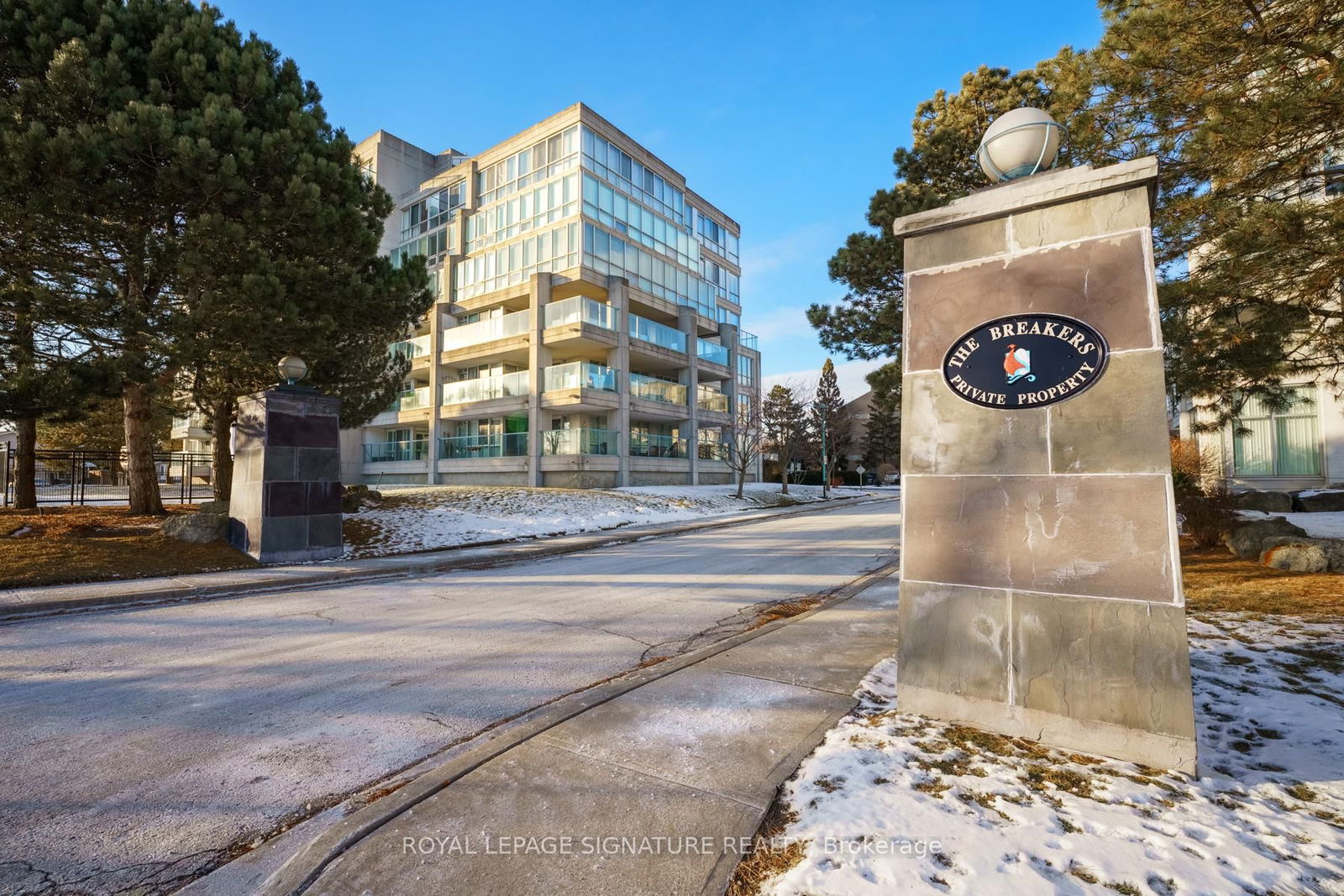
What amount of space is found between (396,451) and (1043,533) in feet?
119

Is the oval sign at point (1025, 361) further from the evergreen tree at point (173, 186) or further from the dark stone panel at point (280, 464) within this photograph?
the evergreen tree at point (173, 186)

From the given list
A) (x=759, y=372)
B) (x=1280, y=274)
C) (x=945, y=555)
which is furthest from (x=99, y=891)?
(x=759, y=372)

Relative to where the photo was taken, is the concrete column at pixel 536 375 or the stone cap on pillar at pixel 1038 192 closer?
the stone cap on pillar at pixel 1038 192

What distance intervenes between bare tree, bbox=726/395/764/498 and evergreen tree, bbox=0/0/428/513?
22.6m

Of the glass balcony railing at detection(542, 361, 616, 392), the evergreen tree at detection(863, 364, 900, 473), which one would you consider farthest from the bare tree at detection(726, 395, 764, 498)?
the evergreen tree at detection(863, 364, 900, 473)

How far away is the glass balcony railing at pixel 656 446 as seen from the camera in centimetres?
3055

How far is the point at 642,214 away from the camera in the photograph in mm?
33688

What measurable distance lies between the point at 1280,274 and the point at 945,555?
578 cm

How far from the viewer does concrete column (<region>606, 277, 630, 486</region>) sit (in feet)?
94.6

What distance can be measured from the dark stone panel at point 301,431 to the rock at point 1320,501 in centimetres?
2298

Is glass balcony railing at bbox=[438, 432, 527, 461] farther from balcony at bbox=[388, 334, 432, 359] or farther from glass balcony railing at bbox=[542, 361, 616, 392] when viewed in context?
balcony at bbox=[388, 334, 432, 359]

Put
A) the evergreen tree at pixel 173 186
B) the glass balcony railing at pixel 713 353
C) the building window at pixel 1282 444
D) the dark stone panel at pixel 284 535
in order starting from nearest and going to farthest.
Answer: the evergreen tree at pixel 173 186, the dark stone panel at pixel 284 535, the building window at pixel 1282 444, the glass balcony railing at pixel 713 353

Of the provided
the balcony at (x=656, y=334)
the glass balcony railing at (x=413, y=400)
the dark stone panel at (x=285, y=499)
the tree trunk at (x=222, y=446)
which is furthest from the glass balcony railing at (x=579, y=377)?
the dark stone panel at (x=285, y=499)

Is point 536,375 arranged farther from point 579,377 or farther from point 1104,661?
point 1104,661
